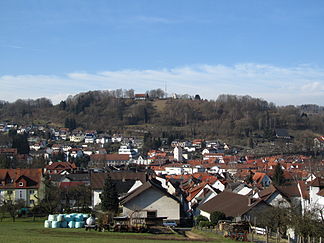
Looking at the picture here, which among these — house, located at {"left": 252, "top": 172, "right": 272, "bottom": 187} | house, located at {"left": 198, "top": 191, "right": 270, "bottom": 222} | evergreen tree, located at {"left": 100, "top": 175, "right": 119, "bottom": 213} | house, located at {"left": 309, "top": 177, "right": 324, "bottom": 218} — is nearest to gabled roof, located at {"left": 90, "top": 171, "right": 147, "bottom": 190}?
evergreen tree, located at {"left": 100, "top": 175, "right": 119, "bottom": 213}

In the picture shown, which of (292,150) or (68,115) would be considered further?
(68,115)

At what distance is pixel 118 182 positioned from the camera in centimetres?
5084

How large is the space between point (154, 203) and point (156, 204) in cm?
17

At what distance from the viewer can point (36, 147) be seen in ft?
461

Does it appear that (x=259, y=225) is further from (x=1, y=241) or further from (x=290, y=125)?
(x=290, y=125)

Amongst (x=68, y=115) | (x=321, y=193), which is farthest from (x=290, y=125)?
(x=321, y=193)

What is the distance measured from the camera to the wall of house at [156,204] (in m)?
36.0

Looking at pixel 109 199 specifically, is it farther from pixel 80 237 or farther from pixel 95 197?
pixel 80 237

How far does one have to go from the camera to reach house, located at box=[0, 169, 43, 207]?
164 feet

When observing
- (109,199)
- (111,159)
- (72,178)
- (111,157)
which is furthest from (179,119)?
(109,199)

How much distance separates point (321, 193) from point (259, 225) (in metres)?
7.27

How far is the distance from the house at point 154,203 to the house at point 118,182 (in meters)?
10.3

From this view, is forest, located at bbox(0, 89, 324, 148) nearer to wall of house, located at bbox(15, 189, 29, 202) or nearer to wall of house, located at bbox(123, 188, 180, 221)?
wall of house, located at bbox(15, 189, 29, 202)

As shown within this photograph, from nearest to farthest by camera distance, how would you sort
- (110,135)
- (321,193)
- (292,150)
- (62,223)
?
(62,223) < (321,193) < (292,150) < (110,135)
